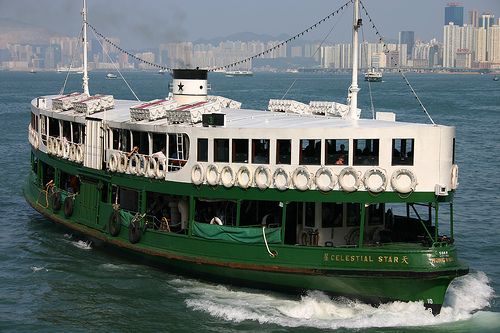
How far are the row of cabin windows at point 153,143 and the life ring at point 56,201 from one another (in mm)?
3122

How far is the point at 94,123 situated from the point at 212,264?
6.71 meters

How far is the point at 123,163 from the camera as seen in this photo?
2470 centimetres

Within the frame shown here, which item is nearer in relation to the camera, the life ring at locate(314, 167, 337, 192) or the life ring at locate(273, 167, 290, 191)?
the life ring at locate(314, 167, 337, 192)

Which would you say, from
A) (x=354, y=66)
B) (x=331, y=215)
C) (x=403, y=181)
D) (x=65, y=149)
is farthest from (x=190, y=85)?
(x=403, y=181)

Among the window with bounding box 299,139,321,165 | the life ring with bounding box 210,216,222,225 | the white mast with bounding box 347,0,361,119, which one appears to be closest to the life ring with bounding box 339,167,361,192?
the window with bounding box 299,139,321,165

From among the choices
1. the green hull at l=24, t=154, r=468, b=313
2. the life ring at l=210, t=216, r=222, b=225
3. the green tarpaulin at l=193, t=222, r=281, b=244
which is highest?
the life ring at l=210, t=216, r=222, b=225

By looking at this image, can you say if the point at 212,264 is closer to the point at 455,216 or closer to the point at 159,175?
the point at 159,175

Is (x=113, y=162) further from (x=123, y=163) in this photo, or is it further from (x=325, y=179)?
(x=325, y=179)

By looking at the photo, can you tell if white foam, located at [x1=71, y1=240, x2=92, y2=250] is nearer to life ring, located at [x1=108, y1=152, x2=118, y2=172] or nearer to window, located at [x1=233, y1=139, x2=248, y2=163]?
life ring, located at [x1=108, y1=152, x2=118, y2=172]

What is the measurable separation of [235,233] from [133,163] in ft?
14.3

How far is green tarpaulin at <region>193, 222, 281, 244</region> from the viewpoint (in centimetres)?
2130

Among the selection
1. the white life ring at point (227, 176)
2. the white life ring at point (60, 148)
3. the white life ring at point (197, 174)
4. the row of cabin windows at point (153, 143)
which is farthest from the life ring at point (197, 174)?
the white life ring at point (60, 148)

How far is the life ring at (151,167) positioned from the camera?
922 inches

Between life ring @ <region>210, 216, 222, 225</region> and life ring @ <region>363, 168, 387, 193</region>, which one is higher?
life ring @ <region>363, 168, 387, 193</region>
